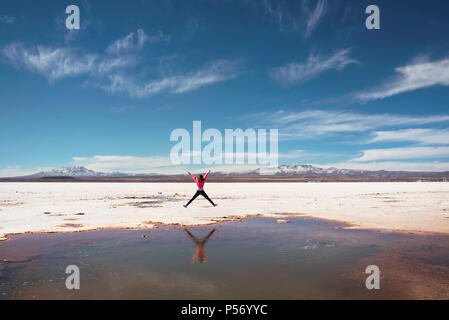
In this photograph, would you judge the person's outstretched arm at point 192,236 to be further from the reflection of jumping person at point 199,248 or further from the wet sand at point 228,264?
the wet sand at point 228,264

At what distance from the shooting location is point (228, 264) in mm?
7375

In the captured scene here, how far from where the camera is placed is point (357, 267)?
279 inches

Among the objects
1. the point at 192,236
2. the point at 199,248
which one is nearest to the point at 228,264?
the point at 199,248

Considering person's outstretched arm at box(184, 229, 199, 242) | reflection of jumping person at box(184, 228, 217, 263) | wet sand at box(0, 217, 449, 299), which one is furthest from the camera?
person's outstretched arm at box(184, 229, 199, 242)

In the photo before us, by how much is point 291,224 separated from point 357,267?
21.1 feet

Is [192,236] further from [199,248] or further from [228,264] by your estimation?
[228,264]

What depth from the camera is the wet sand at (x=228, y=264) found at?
18.3ft

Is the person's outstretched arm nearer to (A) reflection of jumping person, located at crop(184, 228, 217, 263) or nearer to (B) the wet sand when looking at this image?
(A) reflection of jumping person, located at crop(184, 228, 217, 263)

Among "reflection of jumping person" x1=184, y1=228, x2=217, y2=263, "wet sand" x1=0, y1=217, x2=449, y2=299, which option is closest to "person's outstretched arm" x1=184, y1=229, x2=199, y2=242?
"reflection of jumping person" x1=184, y1=228, x2=217, y2=263

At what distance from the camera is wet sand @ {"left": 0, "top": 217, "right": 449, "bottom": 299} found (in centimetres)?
559

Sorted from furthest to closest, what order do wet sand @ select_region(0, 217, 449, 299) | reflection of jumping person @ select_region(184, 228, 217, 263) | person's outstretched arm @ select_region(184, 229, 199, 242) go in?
person's outstretched arm @ select_region(184, 229, 199, 242)
reflection of jumping person @ select_region(184, 228, 217, 263)
wet sand @ select_region(0, 217, 449, 299)

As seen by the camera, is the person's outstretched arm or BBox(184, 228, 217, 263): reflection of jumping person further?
the person's outstretched arm
